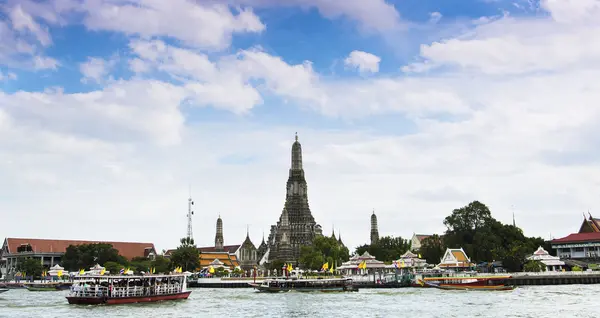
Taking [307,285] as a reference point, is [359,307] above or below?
below

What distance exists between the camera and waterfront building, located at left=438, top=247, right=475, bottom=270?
8444 centimetres

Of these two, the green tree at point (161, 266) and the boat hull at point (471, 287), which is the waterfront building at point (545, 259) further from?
the green tree at point (161, 266)

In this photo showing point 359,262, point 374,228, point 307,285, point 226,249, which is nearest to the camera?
point 307,285

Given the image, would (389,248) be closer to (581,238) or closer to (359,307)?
(581,238)

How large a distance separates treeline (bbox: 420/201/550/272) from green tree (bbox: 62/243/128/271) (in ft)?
172

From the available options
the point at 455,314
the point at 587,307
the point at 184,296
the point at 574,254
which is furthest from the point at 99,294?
the point at 574,254

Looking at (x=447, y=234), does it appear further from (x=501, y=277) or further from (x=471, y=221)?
(x=501, y=277)

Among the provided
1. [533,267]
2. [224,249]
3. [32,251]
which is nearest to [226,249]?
[224,249]

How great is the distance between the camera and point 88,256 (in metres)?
109

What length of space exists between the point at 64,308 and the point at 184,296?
35.1 ft

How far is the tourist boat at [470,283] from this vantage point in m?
65.0

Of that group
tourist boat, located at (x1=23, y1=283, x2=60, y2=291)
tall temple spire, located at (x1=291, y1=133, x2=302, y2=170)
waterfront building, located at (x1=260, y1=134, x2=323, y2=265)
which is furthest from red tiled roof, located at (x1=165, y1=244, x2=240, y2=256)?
tourist boat, located at (x1=23, y1=283, x2=60, y2=291)

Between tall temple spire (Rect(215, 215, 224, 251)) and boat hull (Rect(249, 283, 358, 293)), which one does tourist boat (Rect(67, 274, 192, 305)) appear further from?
tall temple spire (Rect(215, 215, 224, 251))

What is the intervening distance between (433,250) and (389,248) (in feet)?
35.2
